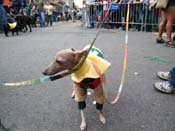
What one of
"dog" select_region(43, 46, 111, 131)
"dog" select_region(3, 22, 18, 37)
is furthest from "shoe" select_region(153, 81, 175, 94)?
"dog" select_region(3, 22, 18, 37)

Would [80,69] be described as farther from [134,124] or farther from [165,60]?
[165,60]

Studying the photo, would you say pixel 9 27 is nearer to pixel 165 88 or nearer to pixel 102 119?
pixel 165 88

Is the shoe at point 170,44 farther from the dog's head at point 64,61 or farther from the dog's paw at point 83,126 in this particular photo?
the dog's head at point 64,61

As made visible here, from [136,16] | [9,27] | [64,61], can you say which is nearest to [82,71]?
[64,61]

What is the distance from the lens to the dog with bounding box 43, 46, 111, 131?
1985 mm

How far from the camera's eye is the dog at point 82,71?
6.51 ft

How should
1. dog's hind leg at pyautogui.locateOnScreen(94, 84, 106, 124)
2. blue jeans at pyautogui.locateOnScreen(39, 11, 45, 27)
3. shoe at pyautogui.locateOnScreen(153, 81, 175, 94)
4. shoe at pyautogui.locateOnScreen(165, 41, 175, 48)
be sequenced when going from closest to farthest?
dog's hind leg at pyautogui.locateOnScreen(94, 84, 106, 124), shoe at pyautogui.locateOnScreen(153, 81, 175, 94), shoe at pyautogui.locateOnScreen(165, 41, 175, 48), blue jeans at pyautogui.locateOnScreen(39, 11, 45, 27)

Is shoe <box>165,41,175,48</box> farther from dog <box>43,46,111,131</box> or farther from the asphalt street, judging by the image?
dog <box>43,46,111,131</box>

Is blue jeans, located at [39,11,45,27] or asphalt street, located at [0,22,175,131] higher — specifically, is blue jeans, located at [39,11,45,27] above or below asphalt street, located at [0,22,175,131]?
above

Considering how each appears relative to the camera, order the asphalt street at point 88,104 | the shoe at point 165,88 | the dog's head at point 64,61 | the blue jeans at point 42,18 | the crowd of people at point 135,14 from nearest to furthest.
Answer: the dog's head at point 64,61 < the asphalt street at point 88,104 < the shoe at point 165,88 < the crowd of people at point 135,14 < the blue jeans at point 42,18

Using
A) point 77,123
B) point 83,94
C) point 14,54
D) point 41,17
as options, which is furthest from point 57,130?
point 41,17

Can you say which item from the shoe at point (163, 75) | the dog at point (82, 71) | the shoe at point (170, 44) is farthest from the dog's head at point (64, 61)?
the shoe at point (170, 44)

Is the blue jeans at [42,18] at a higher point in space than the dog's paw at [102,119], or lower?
higher

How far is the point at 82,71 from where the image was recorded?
2.09 m
